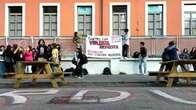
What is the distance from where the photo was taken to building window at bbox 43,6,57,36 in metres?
43.5

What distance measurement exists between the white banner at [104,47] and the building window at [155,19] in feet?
16.9

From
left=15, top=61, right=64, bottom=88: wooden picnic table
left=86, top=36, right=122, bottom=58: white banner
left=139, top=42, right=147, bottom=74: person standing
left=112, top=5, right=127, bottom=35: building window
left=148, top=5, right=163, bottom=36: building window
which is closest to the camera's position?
left=15, top=61, right=64, bottom=88: wooden picnic table

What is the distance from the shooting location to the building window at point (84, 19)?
4344 cm

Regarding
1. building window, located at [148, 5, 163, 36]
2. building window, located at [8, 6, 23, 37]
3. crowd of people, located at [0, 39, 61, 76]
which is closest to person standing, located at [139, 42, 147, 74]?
crowd of people, located at [0, 39, 61, 76]

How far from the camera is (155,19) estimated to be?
43188 mm

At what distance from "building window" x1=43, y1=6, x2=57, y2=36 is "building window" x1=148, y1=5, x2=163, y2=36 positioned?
6.04 metres

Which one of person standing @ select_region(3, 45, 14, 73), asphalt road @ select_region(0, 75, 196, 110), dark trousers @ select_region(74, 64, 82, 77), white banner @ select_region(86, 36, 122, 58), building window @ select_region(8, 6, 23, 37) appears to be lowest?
asphalt road @ select_region(0, 75, 196, 110)

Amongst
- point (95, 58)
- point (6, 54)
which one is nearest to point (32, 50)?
point (6, 54)

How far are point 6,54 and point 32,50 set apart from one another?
150 centimetres

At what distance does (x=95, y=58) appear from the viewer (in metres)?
37.9

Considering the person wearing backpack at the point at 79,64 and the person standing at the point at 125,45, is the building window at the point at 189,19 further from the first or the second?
the person wearing backpack at the point at 79,64

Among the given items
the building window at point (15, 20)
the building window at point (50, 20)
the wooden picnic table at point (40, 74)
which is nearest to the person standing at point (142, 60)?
the building window at point (50, 20)

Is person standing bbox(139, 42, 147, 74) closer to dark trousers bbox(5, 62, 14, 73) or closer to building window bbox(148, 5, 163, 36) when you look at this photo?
building window bbox(148, 5, 163, 36)

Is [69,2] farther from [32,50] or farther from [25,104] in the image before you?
[25,104]
